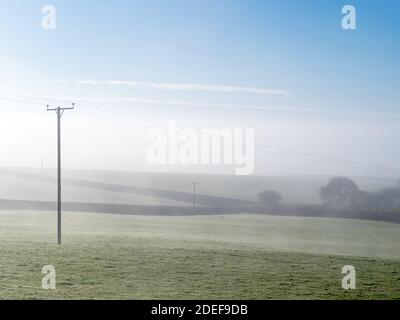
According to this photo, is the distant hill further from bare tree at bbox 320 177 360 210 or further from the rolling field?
the rolling field

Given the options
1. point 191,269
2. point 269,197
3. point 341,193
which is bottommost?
point 191,269

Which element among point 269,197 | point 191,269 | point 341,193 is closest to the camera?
point 191,269

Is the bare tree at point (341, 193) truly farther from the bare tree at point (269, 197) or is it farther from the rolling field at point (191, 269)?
the rolling field at point (191, 269)

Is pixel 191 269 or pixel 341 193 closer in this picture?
pixel 191 269

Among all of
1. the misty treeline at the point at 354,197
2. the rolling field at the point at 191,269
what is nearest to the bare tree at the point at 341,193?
the misty treeline at the point at 354,197

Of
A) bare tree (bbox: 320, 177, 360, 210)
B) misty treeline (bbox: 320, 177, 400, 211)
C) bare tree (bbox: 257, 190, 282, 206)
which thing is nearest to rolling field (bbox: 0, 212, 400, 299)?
misty treeline (bbox: 320, 177, 400, 211)

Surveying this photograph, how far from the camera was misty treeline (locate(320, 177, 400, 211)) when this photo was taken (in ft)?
193

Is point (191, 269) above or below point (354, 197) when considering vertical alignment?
below

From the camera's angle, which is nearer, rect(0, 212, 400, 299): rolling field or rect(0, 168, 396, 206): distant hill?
rect(0, 212, 400, 299): rolling field

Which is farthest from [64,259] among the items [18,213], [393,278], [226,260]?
[18,213]

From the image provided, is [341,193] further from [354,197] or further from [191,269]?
[191,269]

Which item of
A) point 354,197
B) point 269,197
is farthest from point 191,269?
point 269,197

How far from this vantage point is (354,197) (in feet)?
200
